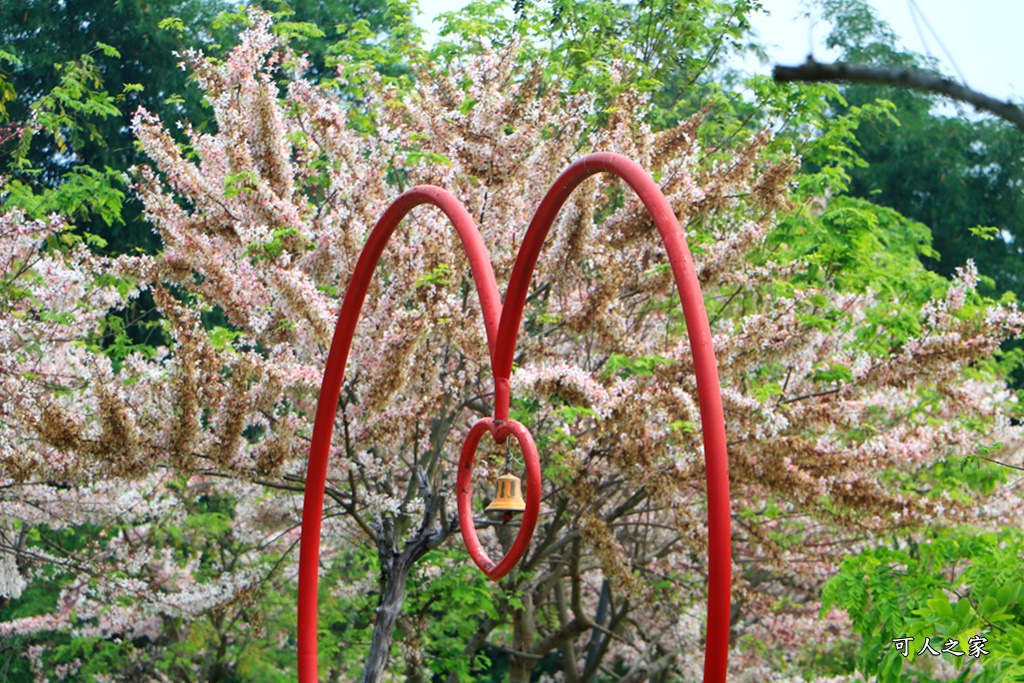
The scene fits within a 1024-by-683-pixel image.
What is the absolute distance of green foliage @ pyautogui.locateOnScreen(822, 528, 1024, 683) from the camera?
4.36 metres

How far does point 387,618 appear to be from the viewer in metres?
7.95

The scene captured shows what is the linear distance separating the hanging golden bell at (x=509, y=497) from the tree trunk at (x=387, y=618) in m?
3.37

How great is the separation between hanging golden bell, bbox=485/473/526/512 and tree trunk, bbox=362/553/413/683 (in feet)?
11.1

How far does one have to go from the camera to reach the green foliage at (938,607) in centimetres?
436

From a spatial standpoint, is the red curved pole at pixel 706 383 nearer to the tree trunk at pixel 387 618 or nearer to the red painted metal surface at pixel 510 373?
the red painted metal surface at pixel 510 373

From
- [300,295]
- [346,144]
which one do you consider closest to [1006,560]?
[300,295]

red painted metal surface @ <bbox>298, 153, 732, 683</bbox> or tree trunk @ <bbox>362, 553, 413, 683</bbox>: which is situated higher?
red painted metal surface @ <bbox>298, 153, 732, 683</bbox>

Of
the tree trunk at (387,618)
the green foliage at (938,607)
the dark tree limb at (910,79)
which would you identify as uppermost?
the dark tree limb at (910,79)

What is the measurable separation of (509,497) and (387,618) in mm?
3488

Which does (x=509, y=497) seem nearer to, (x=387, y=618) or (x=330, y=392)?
(x=330, y=392)

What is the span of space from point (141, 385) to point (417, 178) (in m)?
2.35

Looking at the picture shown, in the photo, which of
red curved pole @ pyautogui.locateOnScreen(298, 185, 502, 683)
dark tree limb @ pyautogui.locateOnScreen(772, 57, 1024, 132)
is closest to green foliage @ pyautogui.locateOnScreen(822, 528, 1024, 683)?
red curved pole @ pyautogui.locateOnScreen(298, 185, 502, 683)

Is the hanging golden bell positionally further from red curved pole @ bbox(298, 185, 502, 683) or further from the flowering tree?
the flowering tree

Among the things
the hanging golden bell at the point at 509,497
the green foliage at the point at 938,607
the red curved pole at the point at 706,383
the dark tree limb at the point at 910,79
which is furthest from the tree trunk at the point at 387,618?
the dark tree limb at the point at 910,79
